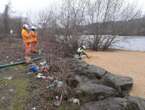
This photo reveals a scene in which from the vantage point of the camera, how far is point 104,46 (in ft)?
68.8

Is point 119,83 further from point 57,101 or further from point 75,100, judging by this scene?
point 57,101

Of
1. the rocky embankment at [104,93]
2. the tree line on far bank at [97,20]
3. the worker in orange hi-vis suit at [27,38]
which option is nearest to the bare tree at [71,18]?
the tree line on far bank at [97,20]

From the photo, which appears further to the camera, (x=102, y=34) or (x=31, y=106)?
(x=102, y=34)

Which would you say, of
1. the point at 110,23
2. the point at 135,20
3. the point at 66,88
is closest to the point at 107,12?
the point at 110,23

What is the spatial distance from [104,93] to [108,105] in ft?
2.27

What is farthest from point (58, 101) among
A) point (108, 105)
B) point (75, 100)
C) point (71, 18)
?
point (71, 18)

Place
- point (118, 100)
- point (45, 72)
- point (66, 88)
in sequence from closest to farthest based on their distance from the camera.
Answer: point (118, 100) < point (66, 88) < point (45, 72)

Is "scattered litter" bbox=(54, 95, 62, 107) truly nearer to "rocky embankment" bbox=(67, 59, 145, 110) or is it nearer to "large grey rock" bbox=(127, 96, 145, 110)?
"rocky embankment" bbox=(67, 59, 145, 110)

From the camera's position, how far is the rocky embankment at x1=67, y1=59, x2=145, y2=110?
5180mm

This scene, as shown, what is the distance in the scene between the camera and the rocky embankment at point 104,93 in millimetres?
5180

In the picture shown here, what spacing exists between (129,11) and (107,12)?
5.94 feet

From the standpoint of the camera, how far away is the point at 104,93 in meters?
5.82

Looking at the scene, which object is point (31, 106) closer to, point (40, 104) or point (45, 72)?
point (40, 104)

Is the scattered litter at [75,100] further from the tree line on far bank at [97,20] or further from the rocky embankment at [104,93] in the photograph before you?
the tree line on far bank at [97,20]
